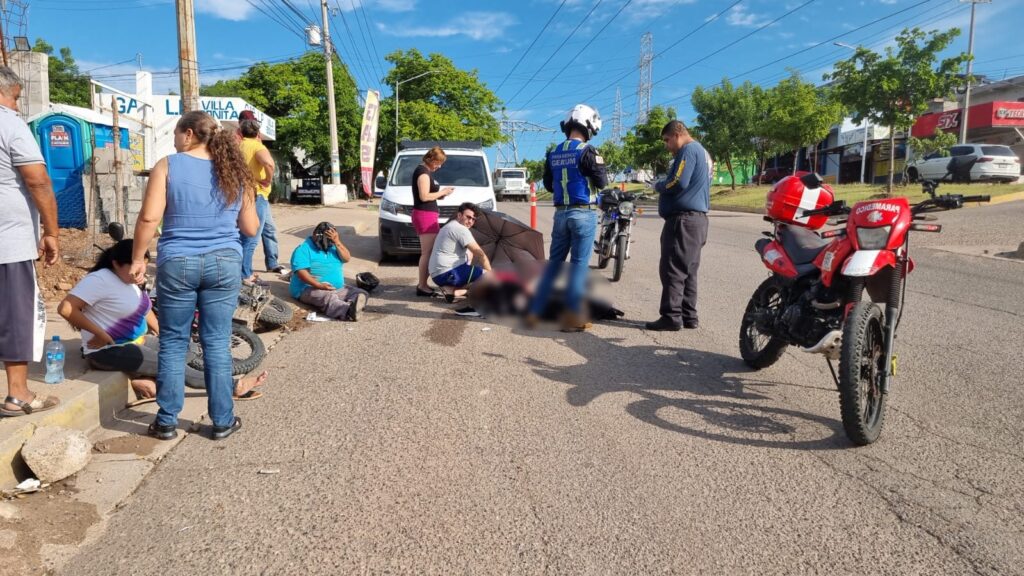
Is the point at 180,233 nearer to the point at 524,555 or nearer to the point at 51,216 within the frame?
the point at 51,216

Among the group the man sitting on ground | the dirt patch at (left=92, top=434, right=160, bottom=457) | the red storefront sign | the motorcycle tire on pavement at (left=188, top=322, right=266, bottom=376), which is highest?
the red storefront sign

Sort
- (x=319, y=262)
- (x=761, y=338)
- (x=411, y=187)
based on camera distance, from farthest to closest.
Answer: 1. (x=411, y=187)
2. (x=319, y=262)
3. (x=761, y=338)

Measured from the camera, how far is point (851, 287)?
3844mm

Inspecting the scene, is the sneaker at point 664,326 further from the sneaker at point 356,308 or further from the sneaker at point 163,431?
the sneaker at point 163,431

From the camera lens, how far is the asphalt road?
8.56 feet

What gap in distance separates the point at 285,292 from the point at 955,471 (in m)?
6.64

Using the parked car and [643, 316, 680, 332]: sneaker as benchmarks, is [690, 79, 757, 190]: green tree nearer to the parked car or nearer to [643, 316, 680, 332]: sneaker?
the parked car

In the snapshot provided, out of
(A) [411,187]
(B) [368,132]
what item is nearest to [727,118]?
(B) [368,132]

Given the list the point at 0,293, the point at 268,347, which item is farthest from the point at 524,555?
the point at 268,347

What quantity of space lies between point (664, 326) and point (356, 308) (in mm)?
2995

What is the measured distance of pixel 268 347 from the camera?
18.9 feet

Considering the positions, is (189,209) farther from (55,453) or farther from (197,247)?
(55,453)

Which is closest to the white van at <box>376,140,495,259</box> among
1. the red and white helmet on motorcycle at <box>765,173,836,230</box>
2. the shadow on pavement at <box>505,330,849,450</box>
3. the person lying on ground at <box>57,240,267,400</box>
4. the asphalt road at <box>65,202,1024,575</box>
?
the shadow on pavement at <box>505,330,849,450</box>

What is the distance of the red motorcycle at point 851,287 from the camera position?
3500mm
